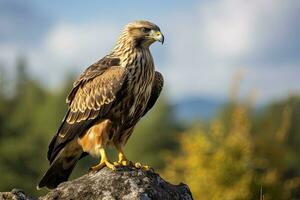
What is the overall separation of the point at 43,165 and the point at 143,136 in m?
20.9

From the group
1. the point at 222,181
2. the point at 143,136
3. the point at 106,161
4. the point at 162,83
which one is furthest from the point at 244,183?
the point at 143,136

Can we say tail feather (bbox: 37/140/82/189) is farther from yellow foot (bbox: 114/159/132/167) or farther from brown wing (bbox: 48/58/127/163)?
yellow foot (bbox: 114/159/132/167)

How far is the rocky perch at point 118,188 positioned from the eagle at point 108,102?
176 centimetres

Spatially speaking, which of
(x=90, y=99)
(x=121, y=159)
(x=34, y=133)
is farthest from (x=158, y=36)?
(x=34, y=133)

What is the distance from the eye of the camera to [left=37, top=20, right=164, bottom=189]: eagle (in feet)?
35.3

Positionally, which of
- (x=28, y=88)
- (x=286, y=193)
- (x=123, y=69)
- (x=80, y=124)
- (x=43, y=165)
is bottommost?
(x=28, y=88)

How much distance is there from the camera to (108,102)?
10.9m

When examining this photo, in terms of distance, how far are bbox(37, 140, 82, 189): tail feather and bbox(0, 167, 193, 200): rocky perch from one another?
2.26 meters

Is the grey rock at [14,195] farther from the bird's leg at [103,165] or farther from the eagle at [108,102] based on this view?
the eagle at [108,102]

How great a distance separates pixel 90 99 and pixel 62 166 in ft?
3.24

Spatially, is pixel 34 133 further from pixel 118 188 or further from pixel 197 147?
pixel 118 188

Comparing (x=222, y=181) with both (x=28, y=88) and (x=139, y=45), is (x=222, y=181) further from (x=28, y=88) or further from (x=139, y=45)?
(x=28, y=88)

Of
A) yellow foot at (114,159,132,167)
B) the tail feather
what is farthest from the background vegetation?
yellow foot at (114,159,132,167)

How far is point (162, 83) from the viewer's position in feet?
38.5
